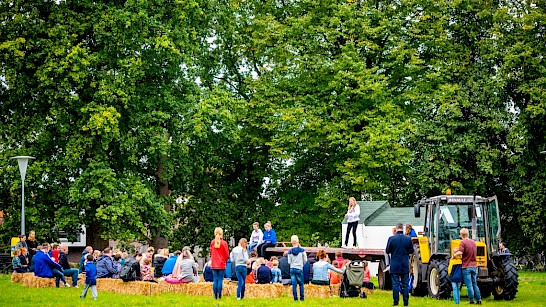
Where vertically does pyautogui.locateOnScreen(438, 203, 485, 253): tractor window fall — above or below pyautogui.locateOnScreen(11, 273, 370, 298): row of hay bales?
above

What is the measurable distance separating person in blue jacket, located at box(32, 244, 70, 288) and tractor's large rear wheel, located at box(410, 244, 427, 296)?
10.8m

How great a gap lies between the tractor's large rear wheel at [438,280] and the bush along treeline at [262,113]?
16.2m

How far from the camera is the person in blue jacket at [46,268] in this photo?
29156 millimetres

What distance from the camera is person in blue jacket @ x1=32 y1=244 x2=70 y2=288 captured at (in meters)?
29.2

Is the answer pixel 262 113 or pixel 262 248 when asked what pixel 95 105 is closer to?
pixel 262 113

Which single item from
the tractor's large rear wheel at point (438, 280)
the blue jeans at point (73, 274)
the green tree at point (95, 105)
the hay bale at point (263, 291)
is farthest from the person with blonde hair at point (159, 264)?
the tractor's large rear wheel at point (438, 280)

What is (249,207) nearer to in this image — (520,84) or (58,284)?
(520,84)

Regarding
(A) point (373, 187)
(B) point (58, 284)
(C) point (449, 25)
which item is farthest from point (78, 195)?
(C) point (449, 25)

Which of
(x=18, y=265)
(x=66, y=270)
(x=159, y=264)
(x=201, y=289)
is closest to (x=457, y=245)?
(x=201, y=289)

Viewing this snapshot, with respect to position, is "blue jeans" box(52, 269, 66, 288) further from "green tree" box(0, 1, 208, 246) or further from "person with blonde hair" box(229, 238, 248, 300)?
"green tree" box(0, 1, 208, 246)

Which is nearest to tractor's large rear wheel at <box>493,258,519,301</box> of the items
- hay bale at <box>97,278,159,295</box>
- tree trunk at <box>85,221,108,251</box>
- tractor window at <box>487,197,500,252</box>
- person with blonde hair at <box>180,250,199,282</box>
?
tractor window at <box>487,197,500,252</box>

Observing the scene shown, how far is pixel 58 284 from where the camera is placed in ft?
96.8

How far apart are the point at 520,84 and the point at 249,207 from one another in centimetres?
1487

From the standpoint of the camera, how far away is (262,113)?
151ft
